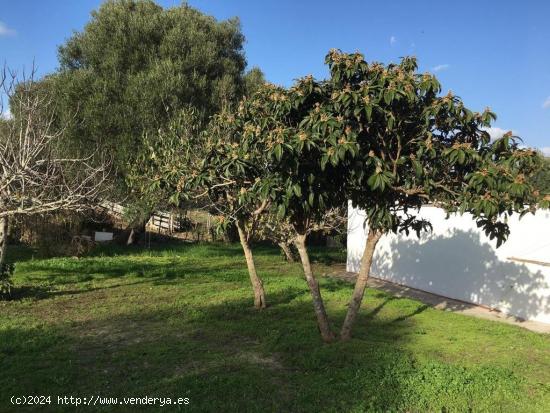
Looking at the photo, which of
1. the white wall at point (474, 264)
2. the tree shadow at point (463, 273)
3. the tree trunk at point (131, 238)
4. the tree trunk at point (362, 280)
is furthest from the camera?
the tree trunk at point (131, 238)

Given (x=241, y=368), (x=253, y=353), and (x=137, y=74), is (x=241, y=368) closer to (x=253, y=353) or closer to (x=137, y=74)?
(x=253, y=353)

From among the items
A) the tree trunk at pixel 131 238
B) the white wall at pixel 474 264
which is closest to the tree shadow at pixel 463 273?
the white wall at pixel 474 264

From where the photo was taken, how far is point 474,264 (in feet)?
36.0

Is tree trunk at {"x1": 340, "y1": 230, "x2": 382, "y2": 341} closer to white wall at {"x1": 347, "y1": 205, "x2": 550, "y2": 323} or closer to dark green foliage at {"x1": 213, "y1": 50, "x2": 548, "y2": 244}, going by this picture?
dark green foliage at {"x1": 213, "y1": 50, "x2": 548, "y2": 244}

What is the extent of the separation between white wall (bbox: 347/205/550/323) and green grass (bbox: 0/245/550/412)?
1370 mm

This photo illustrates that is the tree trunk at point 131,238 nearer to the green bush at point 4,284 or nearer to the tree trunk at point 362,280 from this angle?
the green bush at point 4,284

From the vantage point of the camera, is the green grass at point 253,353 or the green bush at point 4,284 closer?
the green grass at point 253,353

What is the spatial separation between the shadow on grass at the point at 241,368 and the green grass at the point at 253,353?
2 centimetres

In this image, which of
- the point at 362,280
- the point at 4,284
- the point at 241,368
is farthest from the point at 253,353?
the point at 4,284

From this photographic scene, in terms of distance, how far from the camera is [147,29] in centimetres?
1741

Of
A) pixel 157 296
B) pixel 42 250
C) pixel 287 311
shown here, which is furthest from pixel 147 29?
pixel 287 311

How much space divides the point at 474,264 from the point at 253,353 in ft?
22.1

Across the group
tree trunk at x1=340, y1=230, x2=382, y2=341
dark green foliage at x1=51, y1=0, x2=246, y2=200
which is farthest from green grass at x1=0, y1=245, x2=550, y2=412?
dark green foliage at x1=51, y1=0, x2=246, y2=200

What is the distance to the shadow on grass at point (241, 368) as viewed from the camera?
4.73 metres
